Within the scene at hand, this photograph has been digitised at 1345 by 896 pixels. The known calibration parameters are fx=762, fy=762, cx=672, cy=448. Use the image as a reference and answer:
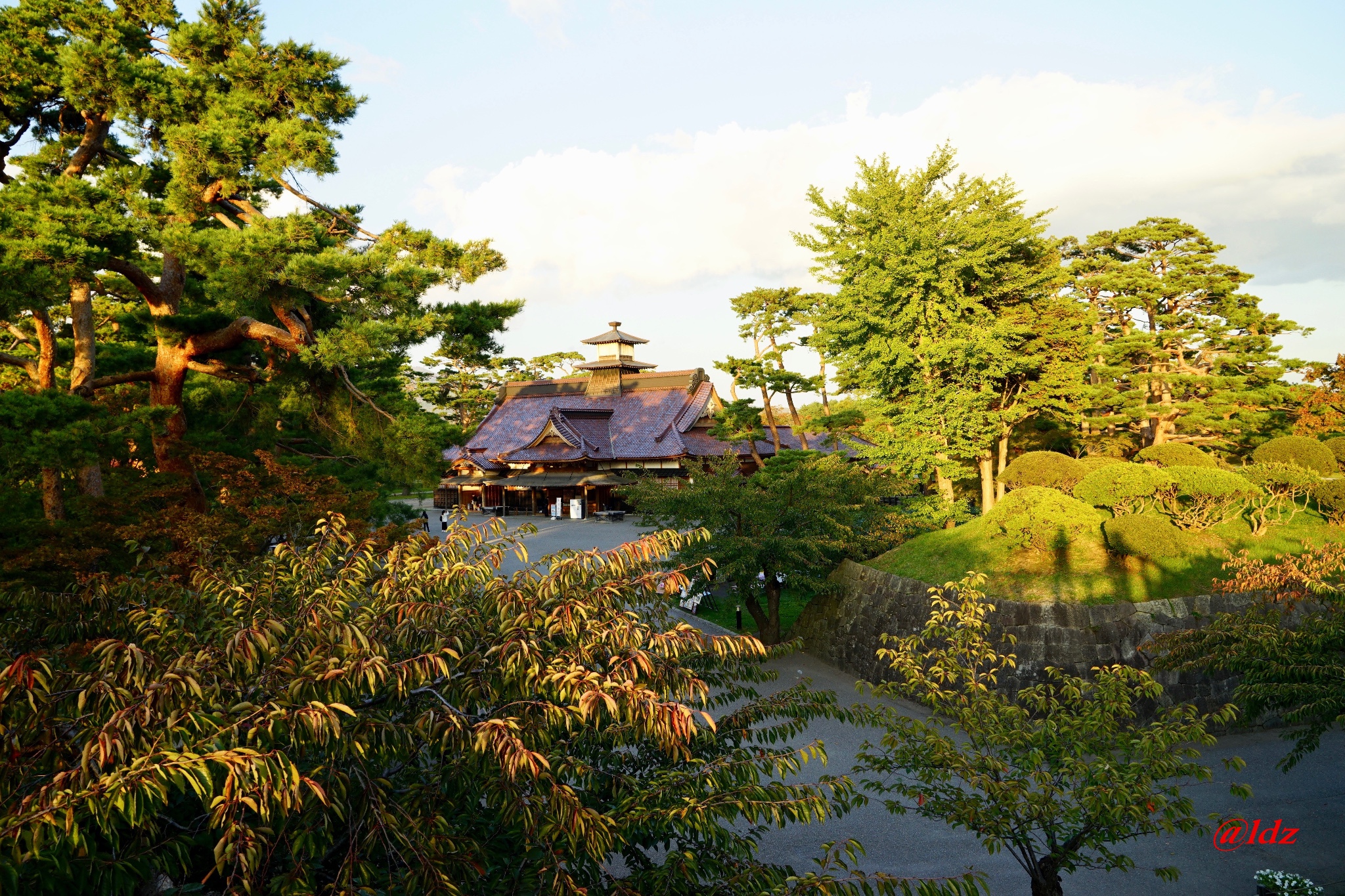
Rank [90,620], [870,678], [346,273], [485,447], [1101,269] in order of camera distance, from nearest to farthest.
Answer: [90,620] < [346,273] < [870,678] < [1101,269] < [485,447]

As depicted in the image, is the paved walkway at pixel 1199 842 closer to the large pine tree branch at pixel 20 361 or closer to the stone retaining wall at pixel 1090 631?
the stone retaining wall at pixel 1090 631

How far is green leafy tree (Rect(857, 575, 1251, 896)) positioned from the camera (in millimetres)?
5387

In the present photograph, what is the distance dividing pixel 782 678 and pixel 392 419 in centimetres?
832

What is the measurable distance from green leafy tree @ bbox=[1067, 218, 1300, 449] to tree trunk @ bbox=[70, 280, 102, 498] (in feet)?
72.0

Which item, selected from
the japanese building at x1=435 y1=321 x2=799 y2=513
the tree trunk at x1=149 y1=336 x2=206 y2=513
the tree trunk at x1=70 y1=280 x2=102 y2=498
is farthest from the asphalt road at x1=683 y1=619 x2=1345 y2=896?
the japanese building at x1=435 y1=321 x2=799 y2=513

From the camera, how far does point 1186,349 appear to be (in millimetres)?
20844

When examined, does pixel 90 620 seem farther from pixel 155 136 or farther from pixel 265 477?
pixel 155 136

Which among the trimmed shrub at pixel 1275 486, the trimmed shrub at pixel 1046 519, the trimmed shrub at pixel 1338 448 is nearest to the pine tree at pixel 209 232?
the trimmed shrub at pixel 1046 519

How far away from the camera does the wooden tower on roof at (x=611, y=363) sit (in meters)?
39.1

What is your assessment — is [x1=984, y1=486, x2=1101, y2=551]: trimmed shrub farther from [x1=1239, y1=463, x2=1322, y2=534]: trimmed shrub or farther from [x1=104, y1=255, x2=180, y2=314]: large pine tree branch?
[x1=104, y1=255, x2=180, y2=314]: large pine tree branch

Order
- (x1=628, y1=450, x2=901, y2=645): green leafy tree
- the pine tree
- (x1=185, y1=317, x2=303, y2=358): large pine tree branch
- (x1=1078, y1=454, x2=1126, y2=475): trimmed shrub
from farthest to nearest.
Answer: (x1=1078, y1=454, x2=1126, y2=475): trimmed shrub
(x1=628, y1=450, x2=901, y2=645): green leafy tree
(x1=185, y1=317, x2=303, y2=358): large pine tree branch
the pine tree

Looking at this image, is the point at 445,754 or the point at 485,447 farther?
the point at 485,447

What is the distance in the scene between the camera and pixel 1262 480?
13273mm

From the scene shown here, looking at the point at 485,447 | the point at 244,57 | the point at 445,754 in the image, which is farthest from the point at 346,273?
the point at 485,447
